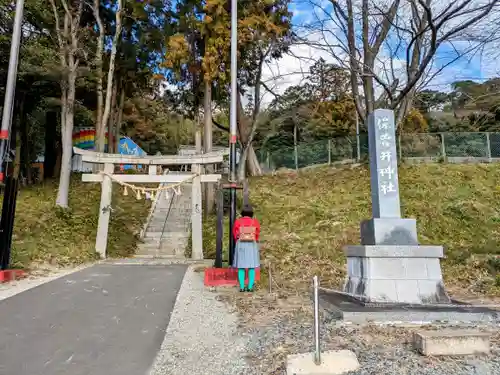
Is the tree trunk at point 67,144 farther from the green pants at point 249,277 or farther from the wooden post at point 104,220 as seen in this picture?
the green pants at point 249,277

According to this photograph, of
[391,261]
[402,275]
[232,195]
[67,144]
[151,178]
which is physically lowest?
[402,275]

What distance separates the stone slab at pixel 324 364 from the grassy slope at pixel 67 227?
8404mm

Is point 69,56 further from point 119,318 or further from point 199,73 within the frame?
point 119,318

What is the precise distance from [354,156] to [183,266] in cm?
1171

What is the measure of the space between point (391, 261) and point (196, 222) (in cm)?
775

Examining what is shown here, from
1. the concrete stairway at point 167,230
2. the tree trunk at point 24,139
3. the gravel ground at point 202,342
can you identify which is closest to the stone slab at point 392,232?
the gravel ground at point 202,342

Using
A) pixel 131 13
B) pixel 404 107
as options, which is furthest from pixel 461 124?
pixel 131 13

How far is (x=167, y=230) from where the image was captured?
49.7 feet

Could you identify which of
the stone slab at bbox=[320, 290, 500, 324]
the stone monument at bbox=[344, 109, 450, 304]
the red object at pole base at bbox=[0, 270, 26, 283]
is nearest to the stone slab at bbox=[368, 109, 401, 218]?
the stone monument at bbox=[344, 109, 450, 304]

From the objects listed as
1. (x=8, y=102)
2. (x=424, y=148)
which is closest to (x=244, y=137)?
(x=424, y=148)

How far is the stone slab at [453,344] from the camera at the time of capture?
11.6ft

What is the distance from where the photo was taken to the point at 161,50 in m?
17.3

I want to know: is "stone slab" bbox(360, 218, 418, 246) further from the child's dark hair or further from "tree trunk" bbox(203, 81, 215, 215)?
"tree trunk" bbox(203, 81, 215, 215)

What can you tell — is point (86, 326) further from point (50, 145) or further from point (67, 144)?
point (50, 145)
